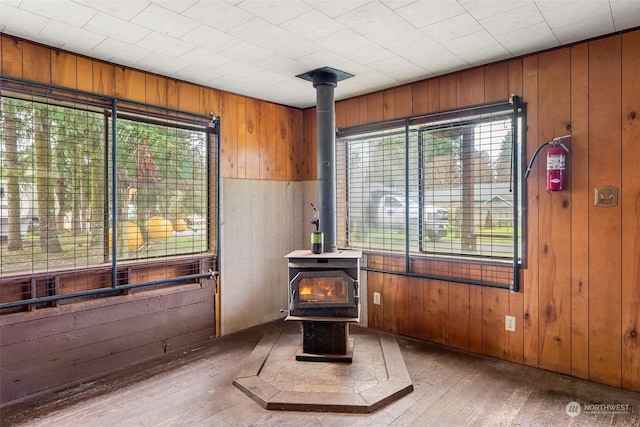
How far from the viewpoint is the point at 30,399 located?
2480 mm

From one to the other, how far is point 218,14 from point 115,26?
690mm

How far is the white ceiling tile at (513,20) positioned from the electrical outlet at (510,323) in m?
2.08

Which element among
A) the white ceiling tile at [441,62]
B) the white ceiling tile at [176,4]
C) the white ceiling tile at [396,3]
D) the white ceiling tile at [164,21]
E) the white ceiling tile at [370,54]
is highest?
the white ceiling tile at [441,62]

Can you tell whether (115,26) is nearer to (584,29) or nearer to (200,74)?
(200,74)

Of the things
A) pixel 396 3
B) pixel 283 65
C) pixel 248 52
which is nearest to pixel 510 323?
pixel 396 3

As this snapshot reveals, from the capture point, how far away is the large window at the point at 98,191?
2.50 metres

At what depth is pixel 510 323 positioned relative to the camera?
9.77 feet

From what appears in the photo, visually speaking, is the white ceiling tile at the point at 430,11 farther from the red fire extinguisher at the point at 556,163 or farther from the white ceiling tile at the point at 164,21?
the white ceiling tile at the point at 164,21

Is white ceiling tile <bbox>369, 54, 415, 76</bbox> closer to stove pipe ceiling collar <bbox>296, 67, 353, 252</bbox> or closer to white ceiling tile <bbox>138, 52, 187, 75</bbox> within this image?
stove pipe ceiling collar <bbox>296, 67, 353, 252</bbox>

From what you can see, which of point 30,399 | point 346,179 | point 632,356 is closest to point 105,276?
point 30,399

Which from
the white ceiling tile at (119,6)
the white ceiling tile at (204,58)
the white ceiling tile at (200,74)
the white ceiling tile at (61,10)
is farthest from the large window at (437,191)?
the white ceiling tile at (61,10)

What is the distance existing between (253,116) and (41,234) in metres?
2.15

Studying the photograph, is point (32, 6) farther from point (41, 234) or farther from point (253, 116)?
point (253, 116)

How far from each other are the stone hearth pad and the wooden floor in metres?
0.06
